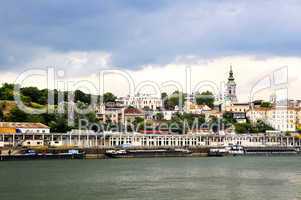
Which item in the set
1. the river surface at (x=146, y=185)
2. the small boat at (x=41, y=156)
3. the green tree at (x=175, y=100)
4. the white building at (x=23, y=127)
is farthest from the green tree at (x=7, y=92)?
the river surface at (x=146, y=185)

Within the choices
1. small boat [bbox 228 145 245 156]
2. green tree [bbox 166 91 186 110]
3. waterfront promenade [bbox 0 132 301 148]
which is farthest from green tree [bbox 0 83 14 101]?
A: green tree [bbox 166 91 186 110]

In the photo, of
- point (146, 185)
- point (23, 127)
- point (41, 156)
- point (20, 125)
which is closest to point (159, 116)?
point (20, 125)

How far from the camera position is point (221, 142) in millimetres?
113000

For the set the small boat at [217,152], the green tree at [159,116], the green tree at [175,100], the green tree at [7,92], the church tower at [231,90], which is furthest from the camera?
the church tower at [231,90]

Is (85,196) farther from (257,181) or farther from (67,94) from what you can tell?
(67,94)

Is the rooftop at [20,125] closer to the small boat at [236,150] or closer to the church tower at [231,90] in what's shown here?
the small boat at [236,150]

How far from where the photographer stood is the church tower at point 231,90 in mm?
161875

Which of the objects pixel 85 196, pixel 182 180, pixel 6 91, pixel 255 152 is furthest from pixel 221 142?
pixel 85 196

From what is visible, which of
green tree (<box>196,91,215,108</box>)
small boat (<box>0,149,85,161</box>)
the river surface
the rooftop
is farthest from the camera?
green tree (<box>196,91,215,108</box>)

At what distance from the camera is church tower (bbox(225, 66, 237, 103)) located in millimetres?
161875

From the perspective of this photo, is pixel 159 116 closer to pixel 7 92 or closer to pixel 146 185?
pixel 7 92

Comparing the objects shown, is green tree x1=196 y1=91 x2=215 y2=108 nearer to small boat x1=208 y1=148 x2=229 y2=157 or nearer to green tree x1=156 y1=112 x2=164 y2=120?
green tree x1=156 y1=112 x2=164 y2=120

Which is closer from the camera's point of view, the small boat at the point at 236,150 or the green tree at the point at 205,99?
the small boat at the point at 236,150

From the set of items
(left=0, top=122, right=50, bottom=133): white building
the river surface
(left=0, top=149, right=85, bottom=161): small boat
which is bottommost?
(left=0, top=149, right=85, bottom=161): small boat
